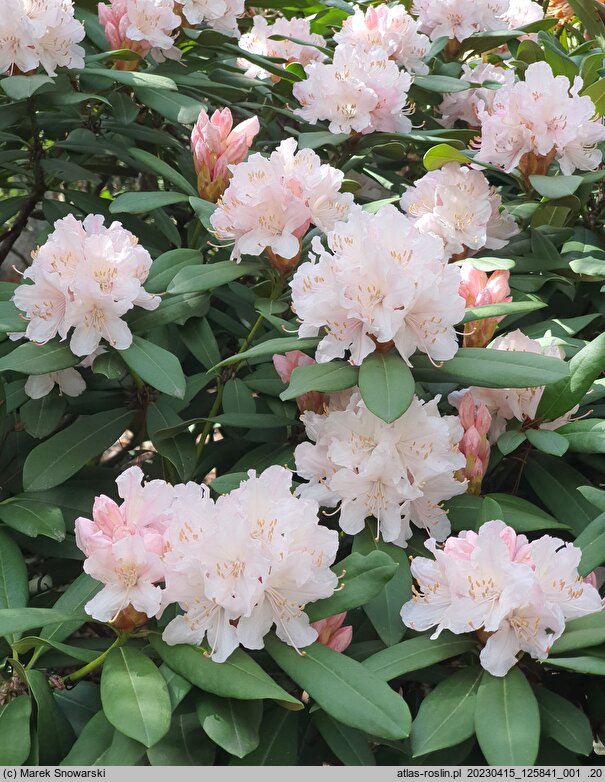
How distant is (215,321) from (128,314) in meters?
0.35

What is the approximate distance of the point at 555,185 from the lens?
1.69 meters

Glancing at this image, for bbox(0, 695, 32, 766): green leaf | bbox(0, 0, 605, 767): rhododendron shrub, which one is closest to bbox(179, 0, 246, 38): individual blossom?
bbox(0, 0, 605, 767): rhododendron shrub

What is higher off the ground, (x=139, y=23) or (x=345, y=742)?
(x=139, y=23)

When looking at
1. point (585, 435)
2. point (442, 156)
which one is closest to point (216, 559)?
point (585, 435)

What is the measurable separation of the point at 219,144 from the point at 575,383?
0.78 metres

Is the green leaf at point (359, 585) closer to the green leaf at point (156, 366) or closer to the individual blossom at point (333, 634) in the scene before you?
the individual blossom at point (333, 634)

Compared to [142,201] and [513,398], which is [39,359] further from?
A: [513,398]

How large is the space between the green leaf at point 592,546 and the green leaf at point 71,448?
798 millimetres

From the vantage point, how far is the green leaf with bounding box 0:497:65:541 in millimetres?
1466

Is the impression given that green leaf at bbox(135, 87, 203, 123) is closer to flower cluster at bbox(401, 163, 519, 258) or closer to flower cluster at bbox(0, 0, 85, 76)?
flower cluster at bbox(0, 0, 85, 76)

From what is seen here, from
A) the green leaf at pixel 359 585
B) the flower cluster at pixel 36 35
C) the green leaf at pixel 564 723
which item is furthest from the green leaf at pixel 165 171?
the green leaf at pixel 564 723

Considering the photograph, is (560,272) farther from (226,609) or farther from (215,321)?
(226,609)

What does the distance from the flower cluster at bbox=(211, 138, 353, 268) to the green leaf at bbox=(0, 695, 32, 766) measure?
76 cm

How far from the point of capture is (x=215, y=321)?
1.88m
